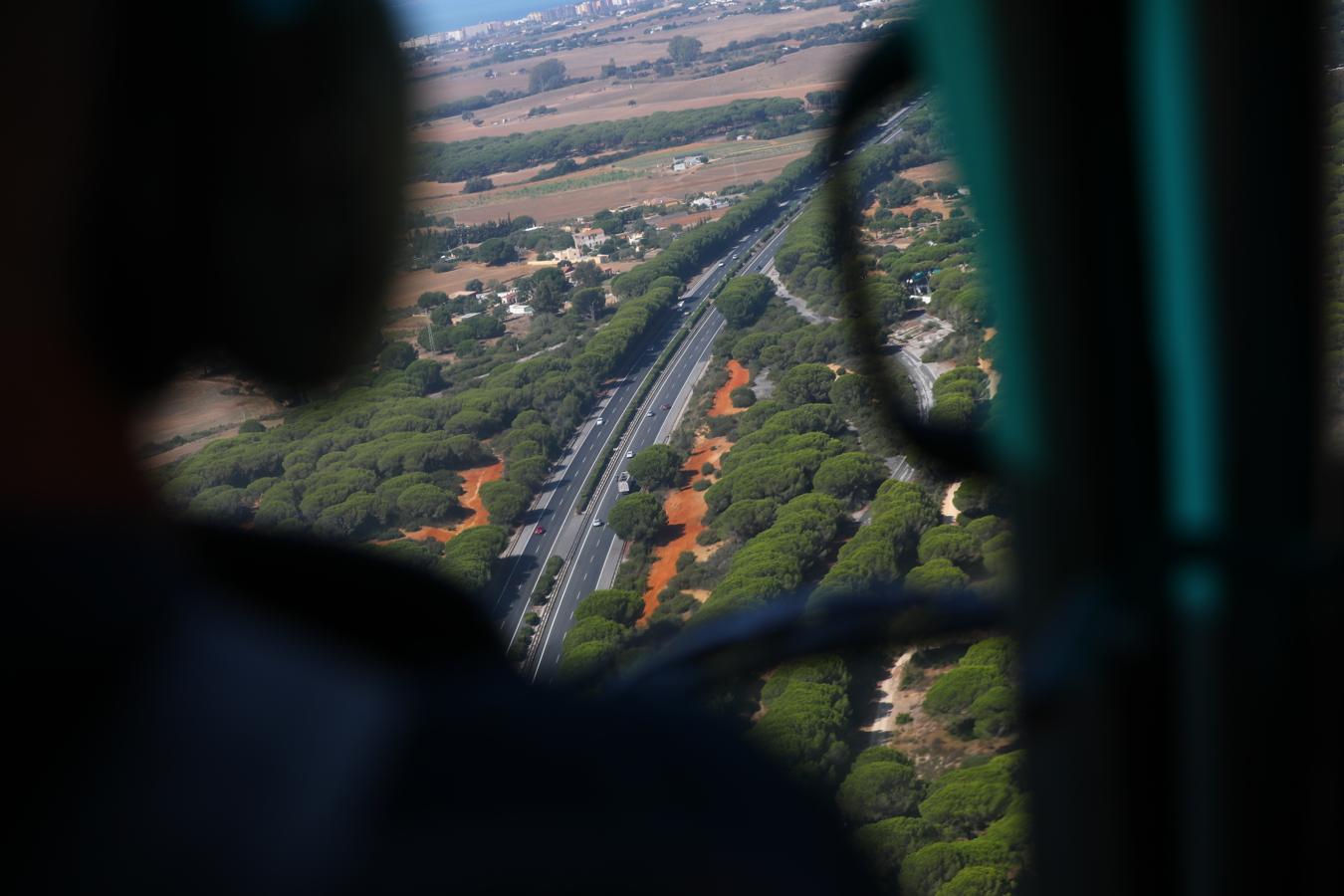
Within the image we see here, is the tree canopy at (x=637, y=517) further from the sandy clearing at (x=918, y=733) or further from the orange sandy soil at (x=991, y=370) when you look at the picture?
the orange sandy soil at (x=991, y=370)

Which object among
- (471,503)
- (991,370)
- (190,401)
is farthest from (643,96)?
(190,401)

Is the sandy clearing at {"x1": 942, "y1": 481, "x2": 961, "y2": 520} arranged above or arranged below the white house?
below

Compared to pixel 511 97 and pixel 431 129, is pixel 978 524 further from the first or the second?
pixel 511 97

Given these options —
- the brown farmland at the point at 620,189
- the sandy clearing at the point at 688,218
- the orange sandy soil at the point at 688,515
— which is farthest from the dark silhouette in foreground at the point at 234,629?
the sandy clearing at the point at 688,218

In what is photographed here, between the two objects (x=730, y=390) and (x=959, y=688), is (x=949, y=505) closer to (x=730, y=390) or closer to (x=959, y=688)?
(x=959, y=688)

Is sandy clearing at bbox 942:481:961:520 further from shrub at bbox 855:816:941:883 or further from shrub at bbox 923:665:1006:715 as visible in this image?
shrub at bbox 855:816:941:883

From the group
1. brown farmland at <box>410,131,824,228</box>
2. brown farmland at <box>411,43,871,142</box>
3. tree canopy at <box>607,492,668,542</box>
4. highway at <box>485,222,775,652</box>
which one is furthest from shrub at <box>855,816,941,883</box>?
brown farmland at <box>410,131,824,228</box>
